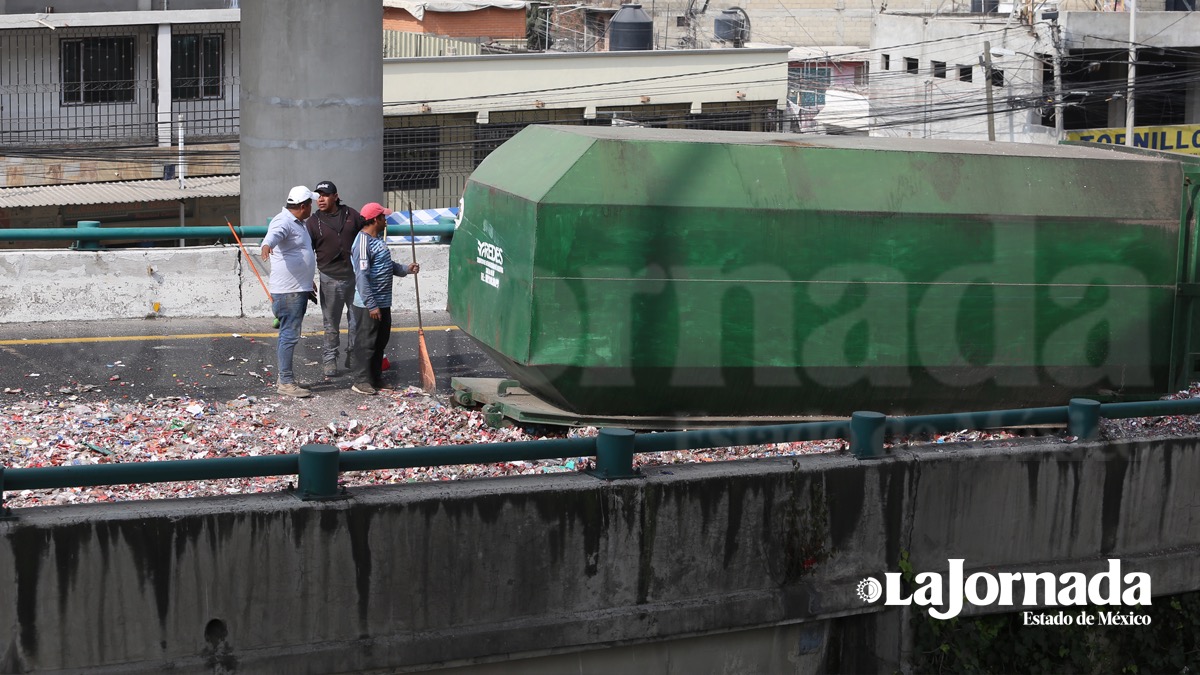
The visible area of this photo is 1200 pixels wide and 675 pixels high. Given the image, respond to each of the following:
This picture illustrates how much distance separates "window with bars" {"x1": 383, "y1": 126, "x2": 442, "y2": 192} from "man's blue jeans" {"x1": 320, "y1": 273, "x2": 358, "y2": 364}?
24.5m

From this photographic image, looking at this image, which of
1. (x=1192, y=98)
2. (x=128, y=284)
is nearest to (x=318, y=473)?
(x=128, y=284)

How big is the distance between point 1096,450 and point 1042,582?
2.80ft

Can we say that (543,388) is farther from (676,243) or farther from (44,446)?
(44,446)

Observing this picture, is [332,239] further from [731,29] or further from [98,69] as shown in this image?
[731,29]

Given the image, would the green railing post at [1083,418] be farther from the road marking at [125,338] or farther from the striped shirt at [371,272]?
the road marking at [125,338]

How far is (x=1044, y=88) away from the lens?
39438 millimetres

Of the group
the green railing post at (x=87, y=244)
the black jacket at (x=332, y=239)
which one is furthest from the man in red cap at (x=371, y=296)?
the green railing post at (x=87, y=244)

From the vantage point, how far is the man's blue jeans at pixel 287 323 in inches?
428

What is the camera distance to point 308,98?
13008 mm

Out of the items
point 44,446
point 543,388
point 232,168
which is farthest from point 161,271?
point 232,168

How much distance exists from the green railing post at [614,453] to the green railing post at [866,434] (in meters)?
1.38

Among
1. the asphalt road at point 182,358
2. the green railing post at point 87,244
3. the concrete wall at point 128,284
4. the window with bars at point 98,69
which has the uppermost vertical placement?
the window with bars at point 98,69

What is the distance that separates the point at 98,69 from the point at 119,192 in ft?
11.9

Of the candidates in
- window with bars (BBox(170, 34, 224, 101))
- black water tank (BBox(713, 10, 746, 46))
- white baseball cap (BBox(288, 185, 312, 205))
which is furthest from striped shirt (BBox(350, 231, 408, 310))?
black water tank (BBox(713, 10, 746, 46))
